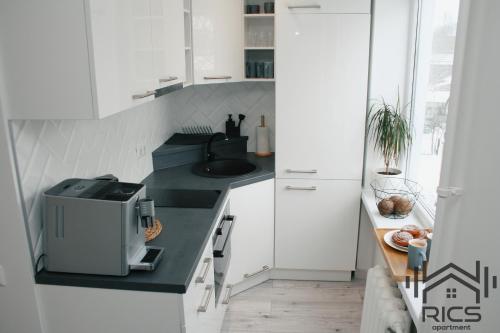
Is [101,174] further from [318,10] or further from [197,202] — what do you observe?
[318,10]

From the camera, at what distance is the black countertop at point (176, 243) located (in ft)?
5.27

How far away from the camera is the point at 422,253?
6.11 feet

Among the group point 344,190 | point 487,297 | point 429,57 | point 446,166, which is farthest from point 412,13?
point 487,297

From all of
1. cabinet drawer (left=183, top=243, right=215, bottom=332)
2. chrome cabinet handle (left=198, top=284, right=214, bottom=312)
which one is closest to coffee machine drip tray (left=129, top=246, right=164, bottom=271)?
cabinet drawer (left=183, top=243, right=215, bottom=332)

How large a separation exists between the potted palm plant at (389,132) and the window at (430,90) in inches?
3.0

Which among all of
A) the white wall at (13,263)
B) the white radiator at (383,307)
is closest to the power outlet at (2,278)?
the white wall at (13,263)

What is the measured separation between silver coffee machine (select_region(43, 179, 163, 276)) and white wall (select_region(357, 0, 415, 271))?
70.6 inches

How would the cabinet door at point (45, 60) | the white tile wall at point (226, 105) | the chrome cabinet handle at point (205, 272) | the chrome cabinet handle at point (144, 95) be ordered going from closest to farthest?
the cabinet door at point (45, 60) → the chrome cabinet handle at point (144, 95) → the chrome cabinet handle at point (205, 272) → the white tile wall at point (226, 105)

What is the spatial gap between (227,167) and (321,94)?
923 mm

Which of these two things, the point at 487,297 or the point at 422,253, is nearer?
the point at 487,297

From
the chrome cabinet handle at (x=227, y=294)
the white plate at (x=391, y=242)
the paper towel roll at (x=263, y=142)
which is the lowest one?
the chrome cabinet handle at (x=227, y=294)

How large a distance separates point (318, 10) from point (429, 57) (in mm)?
733

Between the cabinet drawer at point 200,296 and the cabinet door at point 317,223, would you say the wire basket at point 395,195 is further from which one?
the cabinet drawer at point 200,296

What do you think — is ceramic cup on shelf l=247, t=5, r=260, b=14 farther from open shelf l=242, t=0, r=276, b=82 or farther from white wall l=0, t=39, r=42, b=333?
white wall l=0, t=39, r=42, b=333
